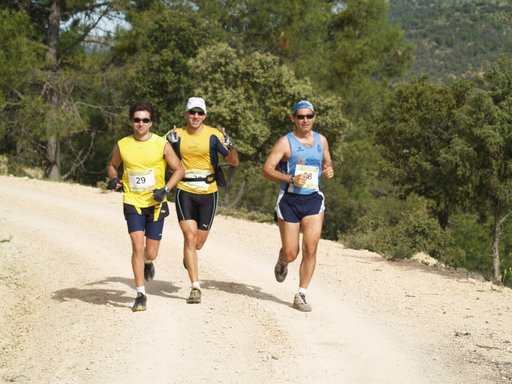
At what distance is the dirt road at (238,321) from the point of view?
20.0 ft

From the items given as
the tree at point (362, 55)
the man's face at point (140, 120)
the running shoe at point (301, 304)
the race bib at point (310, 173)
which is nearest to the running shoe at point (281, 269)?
the running shoe at point (301, 304)

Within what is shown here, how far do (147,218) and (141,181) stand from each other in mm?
409

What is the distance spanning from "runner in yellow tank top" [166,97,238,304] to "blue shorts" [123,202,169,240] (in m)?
0.29

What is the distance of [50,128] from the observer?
94.6 feet

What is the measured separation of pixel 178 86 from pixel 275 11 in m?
8.27

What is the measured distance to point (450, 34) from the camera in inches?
4481

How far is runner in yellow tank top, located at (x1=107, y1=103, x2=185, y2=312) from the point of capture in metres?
7.94

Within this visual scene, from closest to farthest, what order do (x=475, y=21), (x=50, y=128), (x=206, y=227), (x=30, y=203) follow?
(x=206, y=227)
(x=30, y=203)
(x=50, y=128)
(x=475, y=21)

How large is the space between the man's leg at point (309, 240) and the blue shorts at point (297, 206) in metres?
0.06

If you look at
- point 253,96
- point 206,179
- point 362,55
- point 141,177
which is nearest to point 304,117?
point 206,179

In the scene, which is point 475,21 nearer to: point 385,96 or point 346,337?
point 385,96

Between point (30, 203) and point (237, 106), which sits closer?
point (30, 203)

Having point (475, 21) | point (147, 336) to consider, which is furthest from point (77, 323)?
point (475, 21)

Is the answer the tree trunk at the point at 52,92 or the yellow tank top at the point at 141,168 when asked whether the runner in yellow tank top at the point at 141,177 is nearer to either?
the yellow tank top at the point at 141,168
